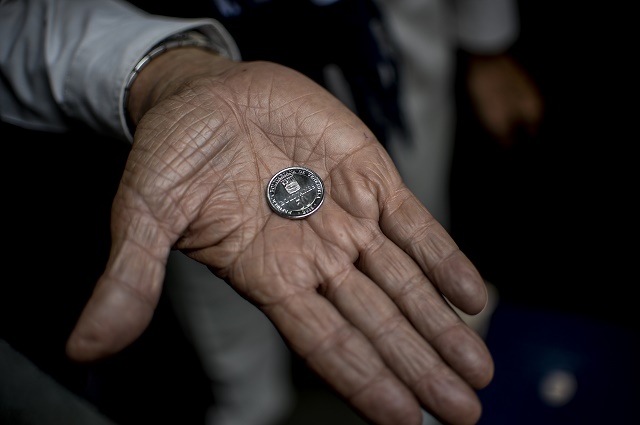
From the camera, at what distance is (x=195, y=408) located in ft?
7.88

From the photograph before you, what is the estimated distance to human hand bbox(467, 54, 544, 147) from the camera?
2.46 meters

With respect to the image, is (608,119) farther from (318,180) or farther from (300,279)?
(300,279)

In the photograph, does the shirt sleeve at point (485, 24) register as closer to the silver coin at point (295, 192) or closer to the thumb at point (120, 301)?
the silver coin at point (295, 192)

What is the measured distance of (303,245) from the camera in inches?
49.4

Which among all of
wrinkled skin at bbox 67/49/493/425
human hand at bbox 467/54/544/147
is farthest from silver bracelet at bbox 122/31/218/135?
human hand at bbox 467/54/544/147

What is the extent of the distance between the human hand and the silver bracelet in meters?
1.40

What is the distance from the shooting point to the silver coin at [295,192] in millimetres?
1307

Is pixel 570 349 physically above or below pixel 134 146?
below

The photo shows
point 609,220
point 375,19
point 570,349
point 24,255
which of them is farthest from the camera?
point 609,220

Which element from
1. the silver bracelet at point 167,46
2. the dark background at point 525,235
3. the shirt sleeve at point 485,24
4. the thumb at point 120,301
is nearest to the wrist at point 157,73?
the silver bracelet at point 167,46

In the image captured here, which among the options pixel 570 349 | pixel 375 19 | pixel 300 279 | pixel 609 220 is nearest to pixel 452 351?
pixel 300 279

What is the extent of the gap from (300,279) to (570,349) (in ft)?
5.46

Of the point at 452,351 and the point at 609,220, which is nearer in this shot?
the point at 452,351

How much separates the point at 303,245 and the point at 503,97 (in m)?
1.66
